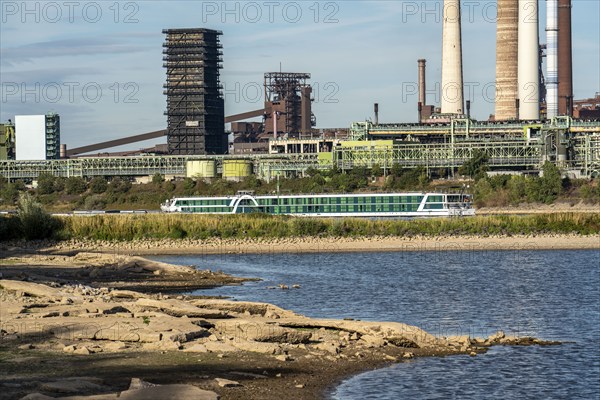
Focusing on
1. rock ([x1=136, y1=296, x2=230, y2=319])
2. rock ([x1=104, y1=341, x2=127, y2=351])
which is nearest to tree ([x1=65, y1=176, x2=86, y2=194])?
rock ([x1=136, y1=296, x2=230, y2=319])

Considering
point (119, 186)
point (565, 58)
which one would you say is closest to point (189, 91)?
point (119, 186)

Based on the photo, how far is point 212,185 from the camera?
491 feet

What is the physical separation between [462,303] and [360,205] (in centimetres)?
5654

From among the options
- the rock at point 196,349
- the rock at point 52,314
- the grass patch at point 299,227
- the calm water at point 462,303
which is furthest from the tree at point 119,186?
the rock at point 196,349

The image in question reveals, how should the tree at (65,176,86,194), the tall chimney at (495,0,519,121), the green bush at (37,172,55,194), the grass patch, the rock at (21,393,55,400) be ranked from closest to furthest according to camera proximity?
1. the rock at (21,393,55,400)
2. the grass patch
3. the green bush at (37,172,55,194)
4. the tree at (65,176,86,194)
5. the tall chimney at (495,0,519,121)

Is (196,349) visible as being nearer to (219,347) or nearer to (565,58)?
(219,347)

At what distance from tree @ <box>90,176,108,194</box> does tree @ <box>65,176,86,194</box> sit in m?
1.26

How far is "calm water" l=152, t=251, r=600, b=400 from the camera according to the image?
27.2 m

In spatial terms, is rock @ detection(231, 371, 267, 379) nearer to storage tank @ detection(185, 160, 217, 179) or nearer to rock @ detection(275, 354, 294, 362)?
rock @ detection(275, 354, 294, 362)

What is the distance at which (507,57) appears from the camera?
546ft

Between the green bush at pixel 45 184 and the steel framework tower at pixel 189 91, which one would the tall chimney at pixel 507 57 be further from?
the green bush at pixel 45 184

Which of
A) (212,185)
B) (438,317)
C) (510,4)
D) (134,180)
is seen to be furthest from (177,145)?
(438,317)

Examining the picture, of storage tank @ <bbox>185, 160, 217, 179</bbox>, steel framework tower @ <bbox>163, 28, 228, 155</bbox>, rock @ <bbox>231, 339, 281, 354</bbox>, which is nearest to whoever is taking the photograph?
rock @ <bbox>231, 339, 281, 354</bbox>

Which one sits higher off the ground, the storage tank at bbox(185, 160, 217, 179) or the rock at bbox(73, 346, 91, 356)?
the storage tank at bbox(185, 160, 217, 179)
